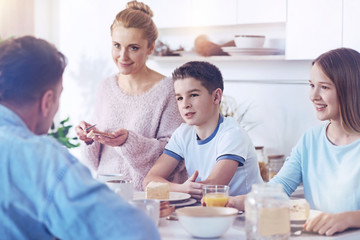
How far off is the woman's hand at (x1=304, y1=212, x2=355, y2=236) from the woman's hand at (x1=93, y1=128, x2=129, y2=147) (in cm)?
99

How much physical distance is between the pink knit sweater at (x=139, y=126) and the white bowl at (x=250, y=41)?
94 centimetres

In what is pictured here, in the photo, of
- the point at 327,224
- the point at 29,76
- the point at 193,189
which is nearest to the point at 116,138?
the point at 193,189

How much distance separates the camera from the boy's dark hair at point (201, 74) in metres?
2.41

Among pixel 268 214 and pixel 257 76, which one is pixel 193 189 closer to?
pixel 268 214

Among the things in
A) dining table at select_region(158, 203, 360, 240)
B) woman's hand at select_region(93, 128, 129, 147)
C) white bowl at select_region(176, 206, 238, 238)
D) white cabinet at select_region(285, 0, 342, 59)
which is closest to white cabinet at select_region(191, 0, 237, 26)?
white cabinet at select_region(285, 0, 342, 59)

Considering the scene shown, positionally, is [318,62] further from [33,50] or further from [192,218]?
[33,50]

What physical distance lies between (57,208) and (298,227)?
0.83 m

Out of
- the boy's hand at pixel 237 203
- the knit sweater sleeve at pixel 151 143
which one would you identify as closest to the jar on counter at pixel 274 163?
the knit sweater sleeve at pixel 151 143

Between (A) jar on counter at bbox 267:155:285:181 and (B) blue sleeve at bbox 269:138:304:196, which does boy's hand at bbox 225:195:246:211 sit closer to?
(B) blue sleeve at bbox 269:138:304:196

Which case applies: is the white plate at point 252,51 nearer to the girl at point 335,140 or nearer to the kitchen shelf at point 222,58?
the kitchen shelf at point 222,58

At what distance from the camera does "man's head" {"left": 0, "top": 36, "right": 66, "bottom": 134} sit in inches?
46.6

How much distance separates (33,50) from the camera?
1.20m

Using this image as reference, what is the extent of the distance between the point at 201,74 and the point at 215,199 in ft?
2.56

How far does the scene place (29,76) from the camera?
1187 millimetres
